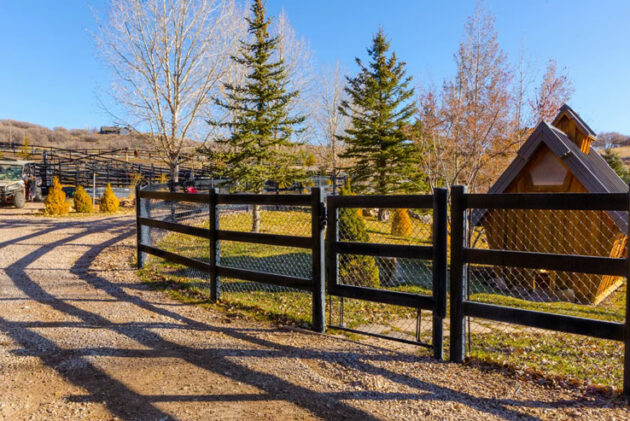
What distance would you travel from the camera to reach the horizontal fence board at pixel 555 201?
314 cm

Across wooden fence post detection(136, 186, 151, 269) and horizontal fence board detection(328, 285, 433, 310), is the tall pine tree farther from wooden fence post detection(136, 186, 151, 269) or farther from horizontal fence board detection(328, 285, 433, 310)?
horizontal fence board detection(328, 285, 433, 310)

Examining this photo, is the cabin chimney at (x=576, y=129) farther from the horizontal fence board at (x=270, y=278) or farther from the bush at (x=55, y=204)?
the bush at (x=55, y=204)

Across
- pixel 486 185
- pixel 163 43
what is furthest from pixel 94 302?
pixel 486 185

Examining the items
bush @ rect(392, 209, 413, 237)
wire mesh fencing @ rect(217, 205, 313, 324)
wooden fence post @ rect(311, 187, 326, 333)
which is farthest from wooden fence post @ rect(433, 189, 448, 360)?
bush @ rect(392, 209, 413, 237)

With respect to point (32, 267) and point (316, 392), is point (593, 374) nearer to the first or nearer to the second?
point (316, 392)

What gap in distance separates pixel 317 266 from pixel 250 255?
5832 millimetres

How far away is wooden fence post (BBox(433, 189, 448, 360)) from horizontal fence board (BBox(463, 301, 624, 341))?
223 millimetres

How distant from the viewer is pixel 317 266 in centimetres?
454

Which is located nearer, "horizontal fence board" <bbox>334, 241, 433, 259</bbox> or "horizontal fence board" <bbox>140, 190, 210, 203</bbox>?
"horizontal fence board" <bbox>334, 241, 433, 259</bbox>

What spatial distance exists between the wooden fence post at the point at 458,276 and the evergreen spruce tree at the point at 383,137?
16.9 m

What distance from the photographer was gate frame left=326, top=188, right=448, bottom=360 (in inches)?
147

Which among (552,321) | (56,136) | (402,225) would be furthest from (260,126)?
(56,136)

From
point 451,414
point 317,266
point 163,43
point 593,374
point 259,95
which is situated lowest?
point 593,374

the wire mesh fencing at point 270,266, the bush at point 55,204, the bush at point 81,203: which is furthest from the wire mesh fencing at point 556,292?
the bush at point 81,203
